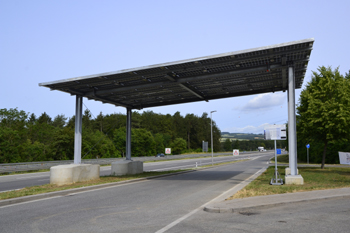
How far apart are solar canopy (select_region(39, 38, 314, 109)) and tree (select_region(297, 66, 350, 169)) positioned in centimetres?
710

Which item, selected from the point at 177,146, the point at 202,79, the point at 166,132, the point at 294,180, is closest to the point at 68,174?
the point at 202,79

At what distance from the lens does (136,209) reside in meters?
8.65

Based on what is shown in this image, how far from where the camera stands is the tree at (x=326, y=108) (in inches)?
907

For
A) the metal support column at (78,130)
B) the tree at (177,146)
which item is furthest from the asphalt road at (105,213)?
the tree at (177,146)

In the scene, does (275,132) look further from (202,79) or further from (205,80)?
(205,80)

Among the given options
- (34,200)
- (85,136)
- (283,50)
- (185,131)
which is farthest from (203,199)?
(185,131)

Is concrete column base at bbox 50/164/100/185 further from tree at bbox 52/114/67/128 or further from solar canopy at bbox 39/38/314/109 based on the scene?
tree at bbox 52/114/67/128

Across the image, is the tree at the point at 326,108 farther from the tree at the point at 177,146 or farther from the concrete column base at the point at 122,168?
the tree at the point at 177,146

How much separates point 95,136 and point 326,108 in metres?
67.9

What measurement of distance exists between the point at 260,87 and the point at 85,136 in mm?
64255

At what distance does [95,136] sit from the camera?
81.9 metres

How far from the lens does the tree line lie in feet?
203

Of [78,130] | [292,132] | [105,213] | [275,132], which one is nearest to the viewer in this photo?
[105,213]

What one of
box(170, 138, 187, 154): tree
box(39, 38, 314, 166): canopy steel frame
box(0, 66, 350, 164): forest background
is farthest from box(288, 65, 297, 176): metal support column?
box(170, 138, 187, 154): tree
